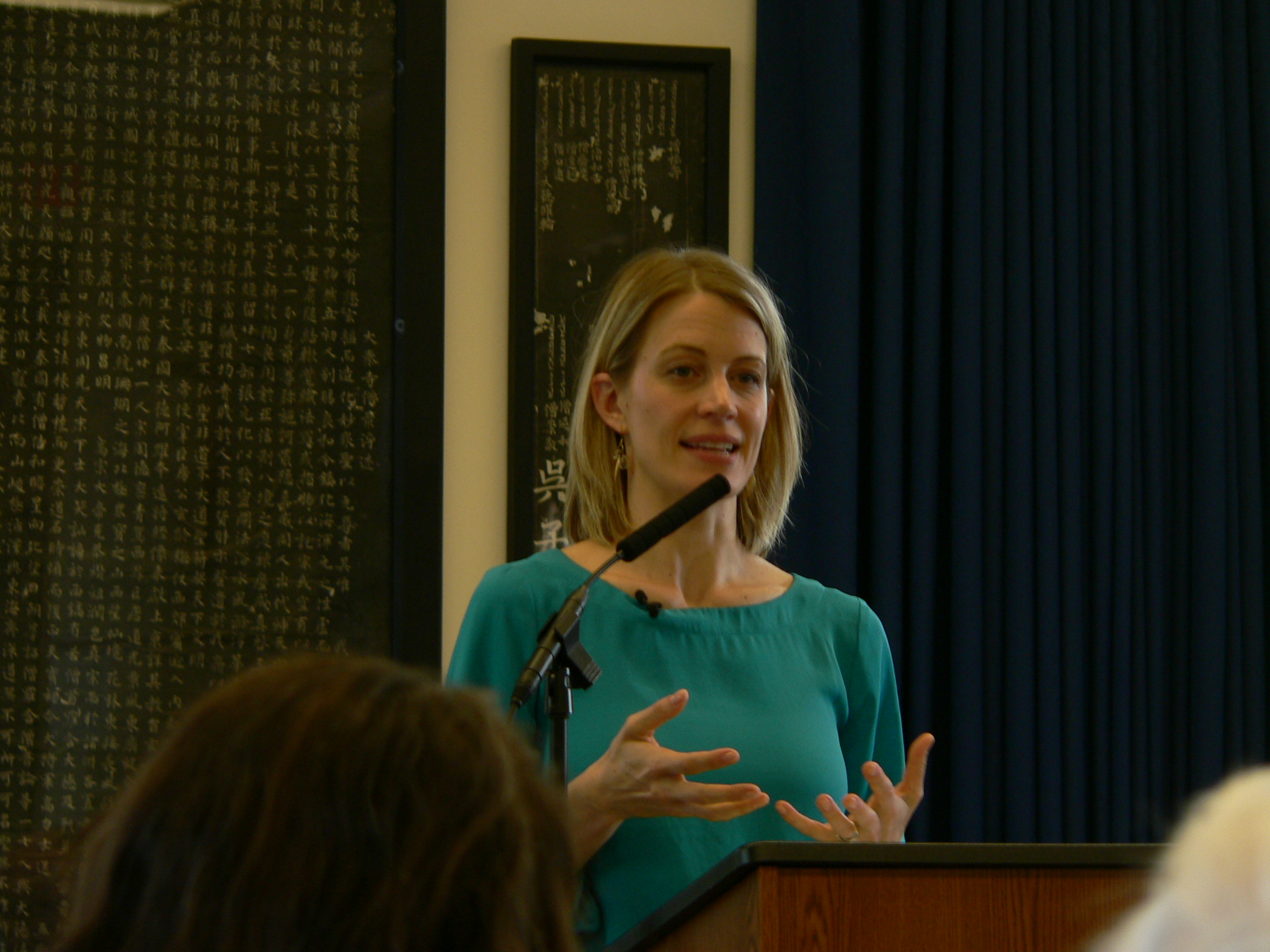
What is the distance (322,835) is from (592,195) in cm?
224

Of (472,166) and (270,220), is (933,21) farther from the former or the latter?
(270,220)

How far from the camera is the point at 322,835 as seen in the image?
573mm

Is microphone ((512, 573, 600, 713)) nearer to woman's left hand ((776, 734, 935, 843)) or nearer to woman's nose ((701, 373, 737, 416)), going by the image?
woman's left hand ((776, 734, 935, 843))

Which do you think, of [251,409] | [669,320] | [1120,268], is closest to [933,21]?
[1120,268]

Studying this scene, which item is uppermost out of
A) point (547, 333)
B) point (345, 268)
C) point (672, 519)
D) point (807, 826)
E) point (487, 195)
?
point (487, 195)

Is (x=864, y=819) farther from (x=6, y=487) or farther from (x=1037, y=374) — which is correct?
(x=6, y=487)

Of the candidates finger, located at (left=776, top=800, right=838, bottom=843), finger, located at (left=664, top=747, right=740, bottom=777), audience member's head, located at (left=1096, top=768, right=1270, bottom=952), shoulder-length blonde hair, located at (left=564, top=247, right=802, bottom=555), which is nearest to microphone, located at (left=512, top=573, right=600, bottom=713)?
finger, located at (left=664, top=747, right=740, bottom=777)

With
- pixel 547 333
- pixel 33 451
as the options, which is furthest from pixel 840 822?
pixel 33 451

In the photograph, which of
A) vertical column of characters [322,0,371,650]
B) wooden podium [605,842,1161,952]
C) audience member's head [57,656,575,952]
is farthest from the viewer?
vertical column of characters [322,0,371,650]

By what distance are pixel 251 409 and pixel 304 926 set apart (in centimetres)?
212

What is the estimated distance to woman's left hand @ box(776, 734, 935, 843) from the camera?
1.45m

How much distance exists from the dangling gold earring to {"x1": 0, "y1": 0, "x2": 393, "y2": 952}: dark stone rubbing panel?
0.76 m

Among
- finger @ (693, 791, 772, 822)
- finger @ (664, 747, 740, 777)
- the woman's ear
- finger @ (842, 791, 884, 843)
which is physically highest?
the woman's ear

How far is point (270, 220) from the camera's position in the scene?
2.63 meters
